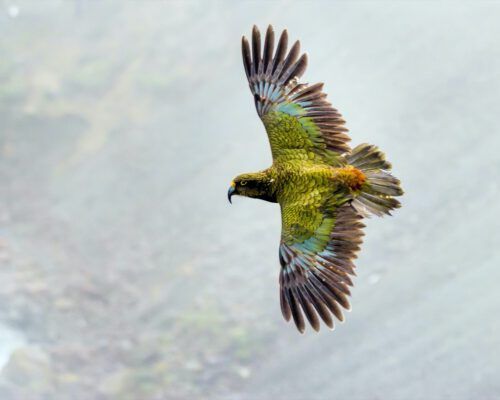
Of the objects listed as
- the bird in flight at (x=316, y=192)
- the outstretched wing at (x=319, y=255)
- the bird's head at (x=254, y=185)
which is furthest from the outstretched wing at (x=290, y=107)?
the outstretched wing at (x=319, y=255)

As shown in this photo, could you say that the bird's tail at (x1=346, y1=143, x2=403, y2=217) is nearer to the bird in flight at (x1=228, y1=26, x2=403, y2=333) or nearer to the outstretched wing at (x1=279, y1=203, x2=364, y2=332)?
the bird in flight at (x1=228, y1=26, x2=403, y2=333)

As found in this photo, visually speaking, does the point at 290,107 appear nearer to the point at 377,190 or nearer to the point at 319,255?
the point at 377,190

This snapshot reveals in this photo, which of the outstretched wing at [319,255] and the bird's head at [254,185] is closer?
the outstretched wing at [319,255]

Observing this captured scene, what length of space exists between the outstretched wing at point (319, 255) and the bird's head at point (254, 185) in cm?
27

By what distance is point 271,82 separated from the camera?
7.13 meters

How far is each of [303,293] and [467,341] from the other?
4752mm

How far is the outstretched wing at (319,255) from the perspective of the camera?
263 inches

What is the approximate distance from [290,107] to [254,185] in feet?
2.59

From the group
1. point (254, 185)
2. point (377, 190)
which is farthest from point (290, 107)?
point (377, 190)

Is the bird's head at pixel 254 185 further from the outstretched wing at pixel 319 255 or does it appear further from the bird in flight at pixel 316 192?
the outstretched wing at pixel 319 255

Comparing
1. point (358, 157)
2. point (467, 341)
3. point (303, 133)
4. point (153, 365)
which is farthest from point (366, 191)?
point (153, 365)

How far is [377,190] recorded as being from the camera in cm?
676

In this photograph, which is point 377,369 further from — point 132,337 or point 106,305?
point 106,305

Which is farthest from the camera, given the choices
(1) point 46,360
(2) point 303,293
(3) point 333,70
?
(3) point 333,70
